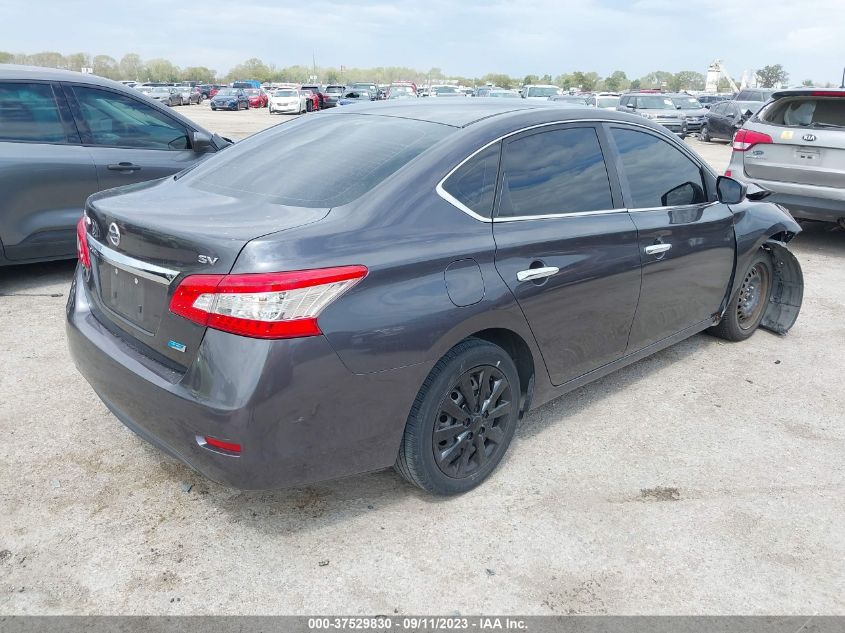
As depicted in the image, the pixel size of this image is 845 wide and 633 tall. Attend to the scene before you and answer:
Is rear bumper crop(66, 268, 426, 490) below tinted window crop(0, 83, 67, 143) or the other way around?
below

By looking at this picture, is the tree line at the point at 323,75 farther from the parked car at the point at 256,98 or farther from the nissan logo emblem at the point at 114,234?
the nissan logo emblem at the point at 114,234

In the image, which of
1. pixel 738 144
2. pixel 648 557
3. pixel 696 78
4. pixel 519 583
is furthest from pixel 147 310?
pixel 696 78

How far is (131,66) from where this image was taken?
441 feet

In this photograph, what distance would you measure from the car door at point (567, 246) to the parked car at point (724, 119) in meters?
21.1

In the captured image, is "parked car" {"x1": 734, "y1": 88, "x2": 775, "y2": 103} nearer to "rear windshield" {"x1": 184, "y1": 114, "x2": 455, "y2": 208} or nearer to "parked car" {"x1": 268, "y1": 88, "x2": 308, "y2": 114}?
"parked car" {"x1": 268, "y1": 88, "x2": 308, "y2": 114}

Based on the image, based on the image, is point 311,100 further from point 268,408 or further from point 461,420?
point 268,408

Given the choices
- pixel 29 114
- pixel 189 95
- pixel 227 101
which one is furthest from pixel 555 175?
pixel 189 95

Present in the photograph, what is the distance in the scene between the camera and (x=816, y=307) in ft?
19.8

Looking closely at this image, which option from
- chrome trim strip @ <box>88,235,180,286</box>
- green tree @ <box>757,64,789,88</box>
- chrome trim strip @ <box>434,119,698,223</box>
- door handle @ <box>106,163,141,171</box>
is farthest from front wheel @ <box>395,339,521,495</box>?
green tree @ <box>757,64,789,88</box>

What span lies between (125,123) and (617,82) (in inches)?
4649

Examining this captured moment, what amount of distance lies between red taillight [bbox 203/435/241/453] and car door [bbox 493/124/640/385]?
1.26 m

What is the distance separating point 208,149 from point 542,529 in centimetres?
475

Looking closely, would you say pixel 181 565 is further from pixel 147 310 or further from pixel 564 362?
pixel 564 362

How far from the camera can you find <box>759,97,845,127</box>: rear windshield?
7.38 m
